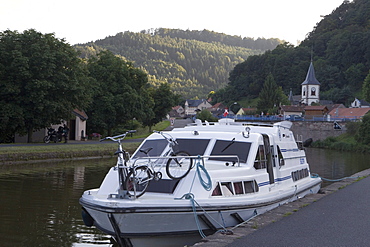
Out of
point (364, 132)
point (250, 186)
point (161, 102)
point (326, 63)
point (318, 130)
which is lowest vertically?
point (318, 130)

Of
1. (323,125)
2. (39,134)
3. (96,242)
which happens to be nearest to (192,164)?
(96,242)

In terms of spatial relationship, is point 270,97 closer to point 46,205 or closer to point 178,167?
point 46,205

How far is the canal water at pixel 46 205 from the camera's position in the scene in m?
13.1

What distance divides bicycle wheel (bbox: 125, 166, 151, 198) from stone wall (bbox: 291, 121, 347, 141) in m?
74.9

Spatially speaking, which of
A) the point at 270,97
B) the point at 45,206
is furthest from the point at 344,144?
the point at 270,97

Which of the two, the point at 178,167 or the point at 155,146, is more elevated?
the point at 155,146

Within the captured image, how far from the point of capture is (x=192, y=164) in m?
12.2

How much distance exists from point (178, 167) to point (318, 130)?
253 ft

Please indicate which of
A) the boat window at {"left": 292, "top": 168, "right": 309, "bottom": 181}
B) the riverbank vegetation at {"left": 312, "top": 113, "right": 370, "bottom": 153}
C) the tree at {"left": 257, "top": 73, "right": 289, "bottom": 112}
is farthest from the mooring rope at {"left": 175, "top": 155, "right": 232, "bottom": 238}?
the tree at {"left": 257, "top": 73, "right": 289, "bottom": 112}

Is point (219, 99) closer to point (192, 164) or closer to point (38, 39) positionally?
point (38, 39)

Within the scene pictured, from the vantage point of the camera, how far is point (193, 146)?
1431 cm

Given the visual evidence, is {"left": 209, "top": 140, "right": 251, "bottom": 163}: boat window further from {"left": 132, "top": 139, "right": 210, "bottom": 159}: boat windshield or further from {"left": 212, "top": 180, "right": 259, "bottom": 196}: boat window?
{"left": 212, "top": 180, "right": 259, "bottom": 196}: boat window

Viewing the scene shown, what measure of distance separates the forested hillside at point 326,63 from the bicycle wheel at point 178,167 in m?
135

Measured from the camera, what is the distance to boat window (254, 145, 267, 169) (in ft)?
46.8
